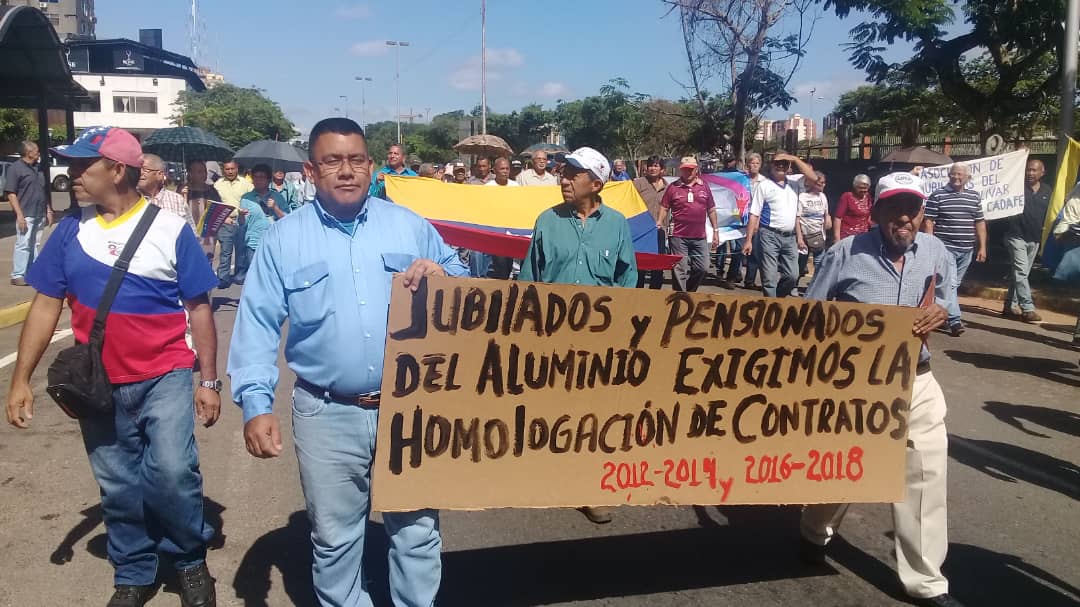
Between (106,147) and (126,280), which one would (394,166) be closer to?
(106,147)

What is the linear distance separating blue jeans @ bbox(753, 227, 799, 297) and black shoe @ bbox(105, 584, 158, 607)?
25.5ft

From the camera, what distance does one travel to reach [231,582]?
12.8 ft

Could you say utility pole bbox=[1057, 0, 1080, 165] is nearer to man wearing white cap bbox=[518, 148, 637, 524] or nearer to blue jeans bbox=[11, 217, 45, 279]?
man wearing white cap bbox=[518, 148, 637, 524]

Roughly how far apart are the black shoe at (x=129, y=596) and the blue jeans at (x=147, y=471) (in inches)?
1.1

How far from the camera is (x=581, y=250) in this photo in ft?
15.3

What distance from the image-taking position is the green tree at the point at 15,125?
4431 cm

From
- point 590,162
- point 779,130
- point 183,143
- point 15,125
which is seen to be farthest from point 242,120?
point 590,162

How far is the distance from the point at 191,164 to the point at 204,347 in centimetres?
769

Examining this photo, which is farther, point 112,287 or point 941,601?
point 941,601

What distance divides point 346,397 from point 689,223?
7.95 m

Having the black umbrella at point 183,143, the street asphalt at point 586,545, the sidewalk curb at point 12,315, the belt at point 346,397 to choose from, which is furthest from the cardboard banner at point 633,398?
the black umbrella at point 183,143

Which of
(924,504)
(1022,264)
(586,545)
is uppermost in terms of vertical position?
(1022,264)

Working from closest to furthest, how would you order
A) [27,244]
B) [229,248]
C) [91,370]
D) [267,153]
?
1. [91,370]
2. [229,248]
3. [27,244]
4. [267,153]

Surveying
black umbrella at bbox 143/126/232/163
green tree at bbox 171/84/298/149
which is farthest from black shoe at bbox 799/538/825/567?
green tree at bbox 171/84/298/149
